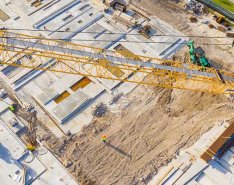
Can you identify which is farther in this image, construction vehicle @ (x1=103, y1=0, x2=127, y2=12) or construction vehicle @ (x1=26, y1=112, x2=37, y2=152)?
construction vehicle @ (x1=103, y1=0, x2=127, y2=12)

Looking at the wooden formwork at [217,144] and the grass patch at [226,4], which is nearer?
the wooden formwork at [217,144]

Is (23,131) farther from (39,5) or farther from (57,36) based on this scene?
(39,5)

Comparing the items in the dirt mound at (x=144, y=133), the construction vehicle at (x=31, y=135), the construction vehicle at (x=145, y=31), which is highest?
the construction vehicle at (x=145, y=31)

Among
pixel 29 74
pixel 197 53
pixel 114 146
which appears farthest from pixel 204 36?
pixel 29 74

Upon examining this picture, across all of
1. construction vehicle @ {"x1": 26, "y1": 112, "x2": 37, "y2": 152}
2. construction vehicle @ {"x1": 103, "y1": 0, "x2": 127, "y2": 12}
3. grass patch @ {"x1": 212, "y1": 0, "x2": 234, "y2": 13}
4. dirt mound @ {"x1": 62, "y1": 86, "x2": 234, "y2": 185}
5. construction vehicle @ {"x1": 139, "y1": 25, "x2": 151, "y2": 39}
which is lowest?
dirt mound @ {"x1": 62, "y1": 86, "x2": 234, "y2": 185}

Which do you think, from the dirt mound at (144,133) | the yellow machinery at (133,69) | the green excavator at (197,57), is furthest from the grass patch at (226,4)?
the dirt mound at (144,133)

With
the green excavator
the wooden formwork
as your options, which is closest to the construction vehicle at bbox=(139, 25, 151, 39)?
the green excavator

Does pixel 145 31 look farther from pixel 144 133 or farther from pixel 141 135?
pixel 141 135

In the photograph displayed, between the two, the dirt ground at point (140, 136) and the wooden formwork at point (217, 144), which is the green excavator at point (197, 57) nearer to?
the dirt ground at point (140, 136)

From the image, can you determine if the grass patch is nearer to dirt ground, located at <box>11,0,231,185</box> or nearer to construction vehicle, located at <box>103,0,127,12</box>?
construction vehicle, located at <box>103,0,127,12</box>
